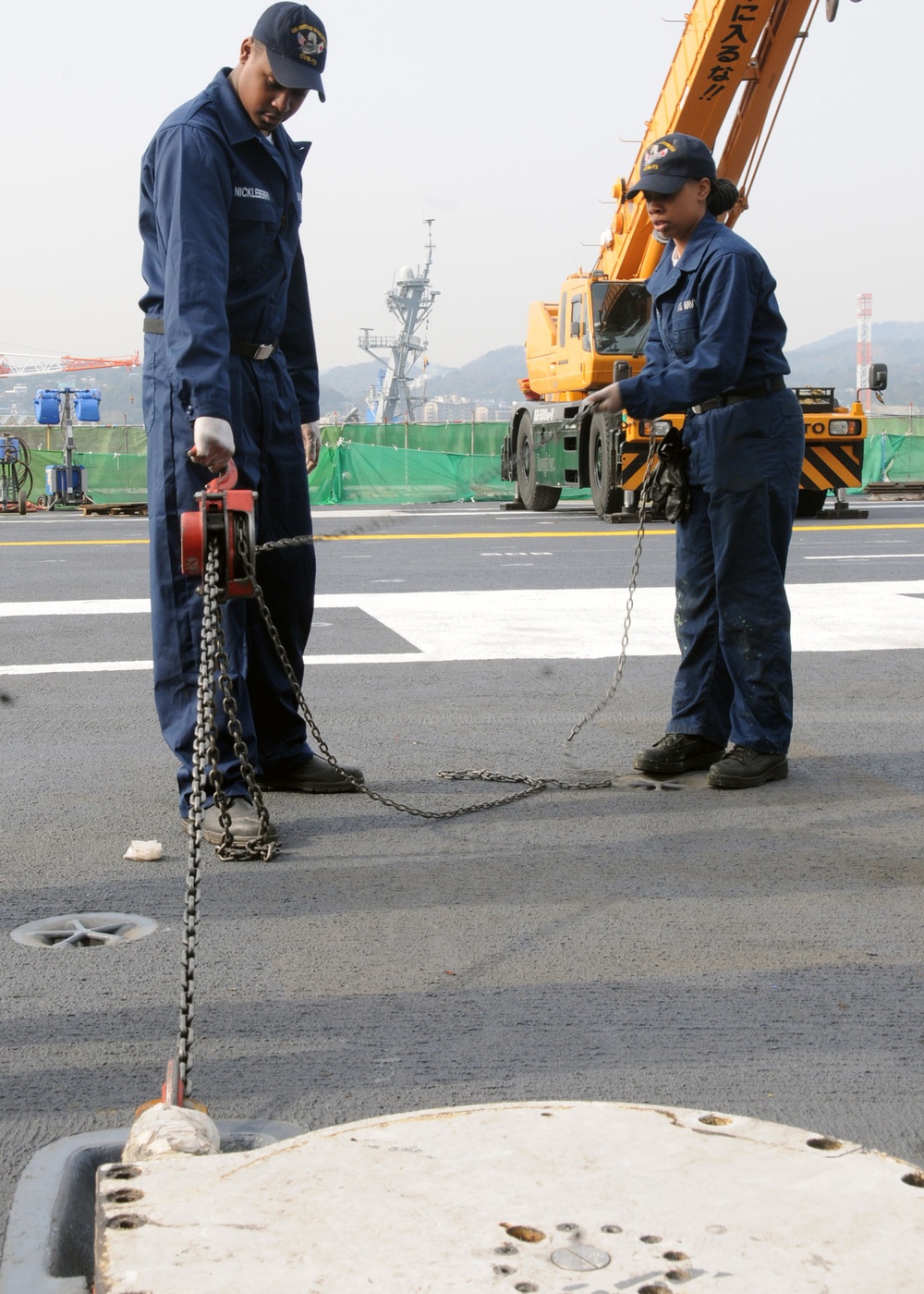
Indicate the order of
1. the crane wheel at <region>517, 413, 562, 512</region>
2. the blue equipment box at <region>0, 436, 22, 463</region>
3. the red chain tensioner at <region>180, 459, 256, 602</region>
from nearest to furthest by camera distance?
1. the red chain tensioner at <region>180, 459, 256, 602</region>
2. the crane wheel at <region>517, 413, 562, 512</region>
3. the blue equipment box at <region>0, 436, 22, 463</region>

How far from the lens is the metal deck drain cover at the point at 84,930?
316 cm

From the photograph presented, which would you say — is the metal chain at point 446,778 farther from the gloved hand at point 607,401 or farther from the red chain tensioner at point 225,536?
the gloved hand at point 607,401

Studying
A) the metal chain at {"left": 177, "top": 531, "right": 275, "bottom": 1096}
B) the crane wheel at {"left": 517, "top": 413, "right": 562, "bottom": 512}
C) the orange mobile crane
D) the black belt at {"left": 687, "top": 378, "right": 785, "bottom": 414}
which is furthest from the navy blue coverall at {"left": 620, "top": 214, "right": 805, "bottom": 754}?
the crane wheel at {"left": 517, "top": 413, "right": 562, "bottom": 512}

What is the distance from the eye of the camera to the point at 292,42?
378 centimetres

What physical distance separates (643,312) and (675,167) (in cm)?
1313

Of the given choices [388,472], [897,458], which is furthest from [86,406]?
[897,458]

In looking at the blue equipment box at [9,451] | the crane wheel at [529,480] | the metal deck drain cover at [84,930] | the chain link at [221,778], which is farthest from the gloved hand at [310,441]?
the blue equipment box at [9,451]

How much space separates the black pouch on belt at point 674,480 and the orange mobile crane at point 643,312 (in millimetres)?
8875

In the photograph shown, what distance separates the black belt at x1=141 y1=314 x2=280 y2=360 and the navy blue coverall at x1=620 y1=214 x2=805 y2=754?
43.1 inches

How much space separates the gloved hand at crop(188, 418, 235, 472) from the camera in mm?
3717

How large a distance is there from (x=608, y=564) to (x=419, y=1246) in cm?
1019

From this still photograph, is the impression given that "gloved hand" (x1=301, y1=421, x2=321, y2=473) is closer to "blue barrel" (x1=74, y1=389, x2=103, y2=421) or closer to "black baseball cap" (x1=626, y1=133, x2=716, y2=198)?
"black baseball cap" (x1=626, y1=133, x2=716, y2=198)

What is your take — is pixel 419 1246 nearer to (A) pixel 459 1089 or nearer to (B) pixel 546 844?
(A) pixel 459 1089

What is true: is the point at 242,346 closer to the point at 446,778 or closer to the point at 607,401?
the point at 607,401
